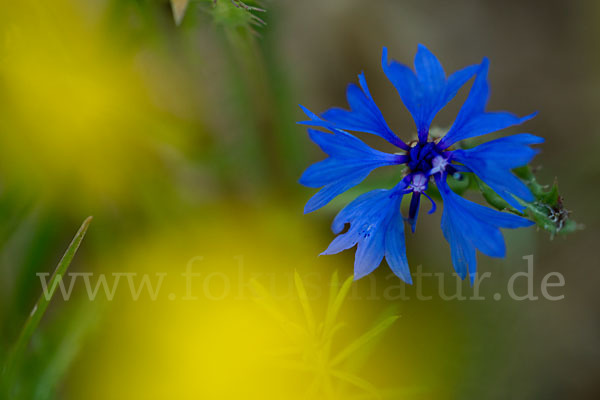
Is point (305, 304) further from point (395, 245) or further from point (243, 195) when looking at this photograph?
point (243, 195)

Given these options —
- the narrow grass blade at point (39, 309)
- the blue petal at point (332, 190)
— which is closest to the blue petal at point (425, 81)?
the blue petal at point (332, 190)

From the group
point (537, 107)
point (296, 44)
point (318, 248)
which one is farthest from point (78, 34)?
point (537, 107)

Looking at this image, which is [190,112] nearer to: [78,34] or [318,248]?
[78,34]

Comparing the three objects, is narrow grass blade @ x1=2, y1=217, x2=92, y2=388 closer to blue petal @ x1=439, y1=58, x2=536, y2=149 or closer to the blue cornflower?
the blue cornflower

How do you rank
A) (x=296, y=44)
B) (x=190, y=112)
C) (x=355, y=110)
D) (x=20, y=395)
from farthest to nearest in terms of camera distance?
(x=296, y=44)
(x=190, y=112)
(x=20, y=395)
(x=355, y=110)

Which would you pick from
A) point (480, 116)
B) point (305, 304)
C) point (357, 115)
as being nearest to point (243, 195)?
point (305, 304)

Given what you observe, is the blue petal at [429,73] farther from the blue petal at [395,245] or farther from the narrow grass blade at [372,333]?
the narrow grass blade at [372,333]
